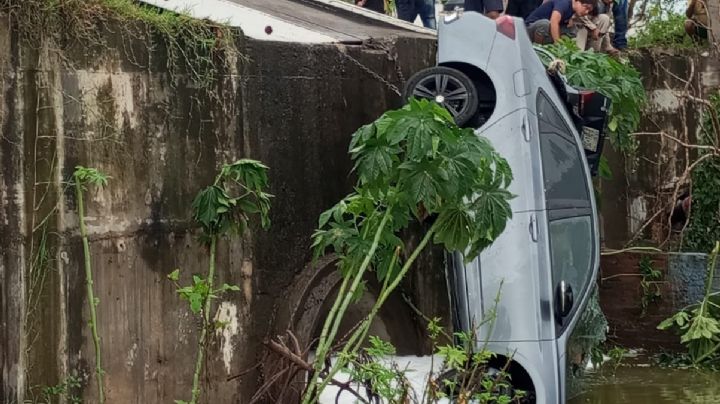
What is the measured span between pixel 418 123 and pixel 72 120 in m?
2.02

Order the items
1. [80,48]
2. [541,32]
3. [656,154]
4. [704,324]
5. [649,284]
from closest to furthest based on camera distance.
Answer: [80,48]
[704,324]
[649,284]
[541,32]
[656,154]

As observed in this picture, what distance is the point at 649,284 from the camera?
377 inches

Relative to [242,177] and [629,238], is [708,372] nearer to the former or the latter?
[629,238]

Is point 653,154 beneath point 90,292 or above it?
above

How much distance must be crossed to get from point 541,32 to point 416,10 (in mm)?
1919

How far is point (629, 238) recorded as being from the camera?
10.6 metres

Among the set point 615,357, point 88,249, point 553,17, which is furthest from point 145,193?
point 553,17

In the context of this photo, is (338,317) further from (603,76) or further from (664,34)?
(664,34)

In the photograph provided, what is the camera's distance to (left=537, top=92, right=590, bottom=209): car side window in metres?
6.71

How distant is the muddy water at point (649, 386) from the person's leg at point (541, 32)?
119 inches

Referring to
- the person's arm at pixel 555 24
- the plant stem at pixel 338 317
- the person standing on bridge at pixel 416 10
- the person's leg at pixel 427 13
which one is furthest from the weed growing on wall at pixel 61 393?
the person's leg at pixel 427 13

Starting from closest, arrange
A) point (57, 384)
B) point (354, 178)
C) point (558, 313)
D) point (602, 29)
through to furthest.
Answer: point (57, 384) → point (558, 313) → point (354, 178) → point (602, 29)

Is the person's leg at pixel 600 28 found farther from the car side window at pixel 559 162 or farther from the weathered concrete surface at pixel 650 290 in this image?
the car side window at pixel 559 162

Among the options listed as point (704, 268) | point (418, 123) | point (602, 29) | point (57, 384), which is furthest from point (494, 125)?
point (602, 29)
